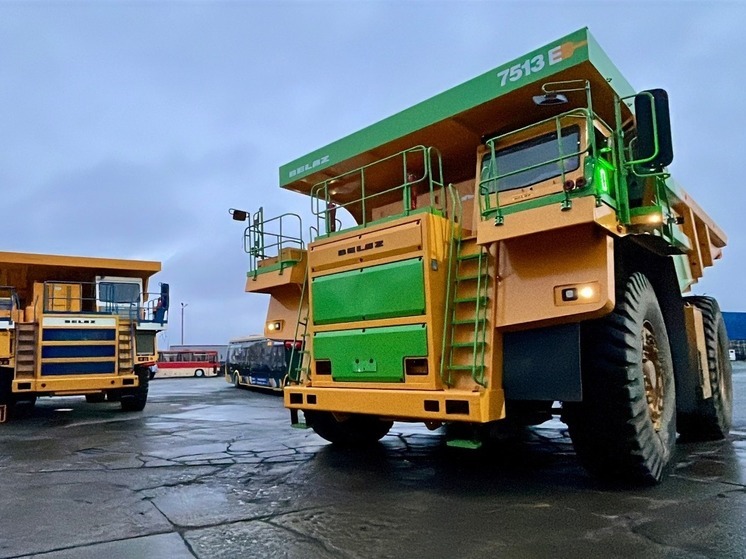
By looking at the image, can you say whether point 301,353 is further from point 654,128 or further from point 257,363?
point 257,363

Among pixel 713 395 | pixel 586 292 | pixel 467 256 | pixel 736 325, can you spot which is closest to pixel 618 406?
pixel 586 292

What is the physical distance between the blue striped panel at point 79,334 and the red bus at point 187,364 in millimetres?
27059

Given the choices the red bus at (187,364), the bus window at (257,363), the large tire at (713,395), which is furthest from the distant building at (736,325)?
the large tire at (713,395)

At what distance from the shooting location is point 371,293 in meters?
5.41

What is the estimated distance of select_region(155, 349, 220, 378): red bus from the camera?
1491 inches

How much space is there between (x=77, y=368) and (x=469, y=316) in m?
9.19

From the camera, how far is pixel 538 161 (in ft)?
16.6

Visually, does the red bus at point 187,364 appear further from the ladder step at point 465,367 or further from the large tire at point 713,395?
the ladder step at point 465,367

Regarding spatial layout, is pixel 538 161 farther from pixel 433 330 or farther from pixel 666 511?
pixel 666 511

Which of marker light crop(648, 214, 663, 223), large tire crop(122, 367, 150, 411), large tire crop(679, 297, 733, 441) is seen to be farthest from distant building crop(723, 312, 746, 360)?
marker light crop(648, 214, 663, 223)

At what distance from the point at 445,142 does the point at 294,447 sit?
411 cm

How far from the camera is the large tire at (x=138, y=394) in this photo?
40.7ft

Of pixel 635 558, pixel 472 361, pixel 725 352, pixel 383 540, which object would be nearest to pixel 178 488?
pixel 383 540

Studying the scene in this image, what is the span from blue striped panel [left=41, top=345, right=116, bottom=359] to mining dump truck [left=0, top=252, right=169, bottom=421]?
Answer: 16 millimetres
